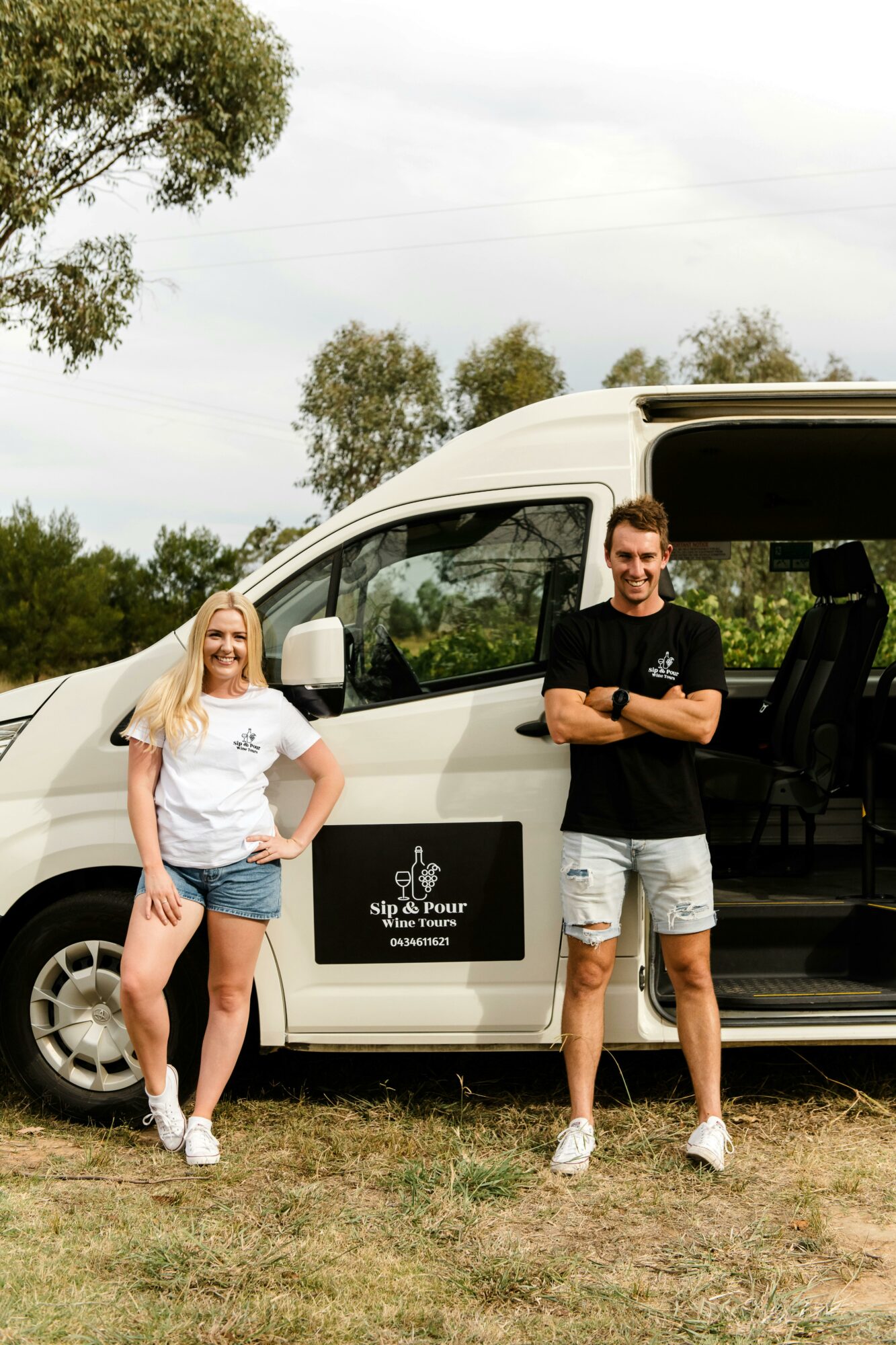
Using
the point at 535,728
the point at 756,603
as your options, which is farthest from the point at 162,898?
the point at 756,603

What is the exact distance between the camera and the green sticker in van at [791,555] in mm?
6961

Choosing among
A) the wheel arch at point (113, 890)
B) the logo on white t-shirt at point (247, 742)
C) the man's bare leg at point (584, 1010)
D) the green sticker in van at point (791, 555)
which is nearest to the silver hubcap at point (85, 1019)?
the wheel arch at point (113, 890)

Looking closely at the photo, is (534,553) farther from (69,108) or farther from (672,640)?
(69,108)

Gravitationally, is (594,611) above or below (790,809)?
above

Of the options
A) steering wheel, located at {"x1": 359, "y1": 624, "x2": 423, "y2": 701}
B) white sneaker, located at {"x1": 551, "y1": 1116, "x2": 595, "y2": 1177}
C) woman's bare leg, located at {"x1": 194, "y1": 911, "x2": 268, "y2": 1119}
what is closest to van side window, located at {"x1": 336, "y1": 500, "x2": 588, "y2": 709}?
steering wheel, located at {"x1": 359, "y1": 624, "x2": 423, "y2": 701}

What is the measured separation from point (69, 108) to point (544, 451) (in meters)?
16.3

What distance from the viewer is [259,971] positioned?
4.12 meters

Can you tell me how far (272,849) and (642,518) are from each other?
148 cm

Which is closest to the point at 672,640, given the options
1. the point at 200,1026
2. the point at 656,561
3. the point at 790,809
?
the point at 656,561

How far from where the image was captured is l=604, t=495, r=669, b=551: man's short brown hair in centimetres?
381

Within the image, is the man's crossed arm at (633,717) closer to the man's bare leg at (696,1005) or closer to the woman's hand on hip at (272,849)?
the man's bare leg at (696,1005)

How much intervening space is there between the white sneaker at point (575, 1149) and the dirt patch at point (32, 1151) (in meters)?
1.49

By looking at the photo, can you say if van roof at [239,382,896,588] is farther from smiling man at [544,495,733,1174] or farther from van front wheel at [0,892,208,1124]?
van front wheel at [0,892,208,1124]

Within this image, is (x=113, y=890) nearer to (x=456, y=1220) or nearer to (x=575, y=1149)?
(x=456, y=1220)
